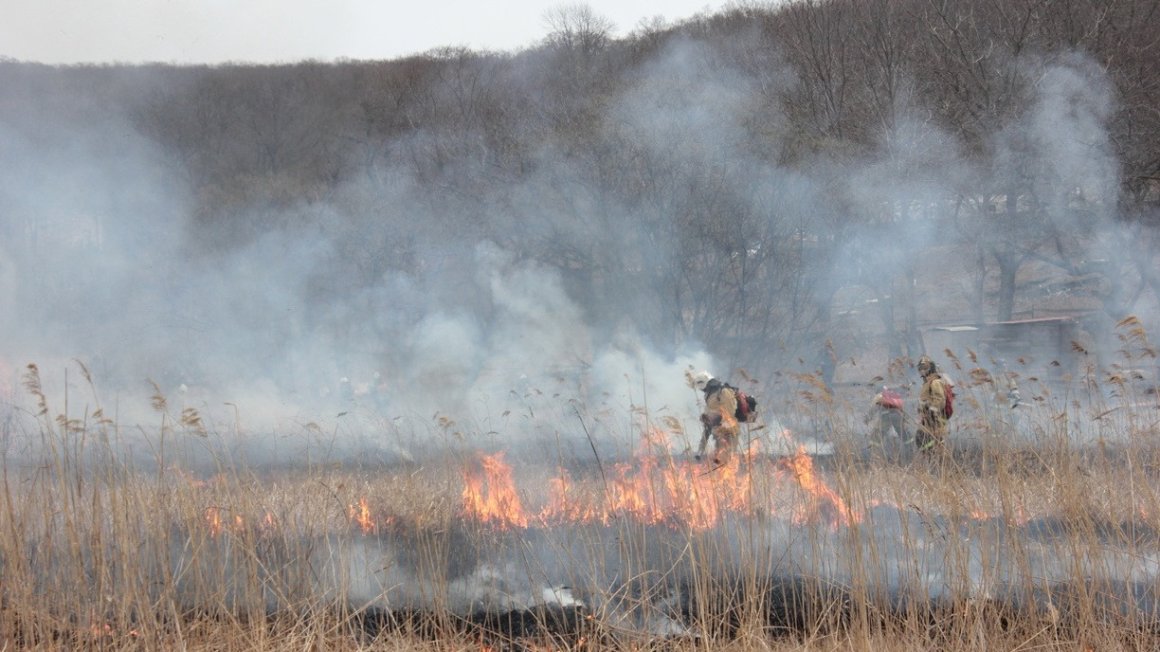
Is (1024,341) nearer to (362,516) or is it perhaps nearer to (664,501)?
(664,501)

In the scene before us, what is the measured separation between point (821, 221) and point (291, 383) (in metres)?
9.96

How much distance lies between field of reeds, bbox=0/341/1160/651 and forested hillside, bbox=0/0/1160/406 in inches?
399

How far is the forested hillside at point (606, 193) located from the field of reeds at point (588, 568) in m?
10.1

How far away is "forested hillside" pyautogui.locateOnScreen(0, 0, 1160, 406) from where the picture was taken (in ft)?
50.6

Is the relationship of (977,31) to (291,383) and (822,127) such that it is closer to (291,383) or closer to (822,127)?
(822,127)

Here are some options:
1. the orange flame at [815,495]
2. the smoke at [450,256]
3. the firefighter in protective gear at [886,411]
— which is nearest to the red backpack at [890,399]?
the firefighter in protective gear at [886,411]

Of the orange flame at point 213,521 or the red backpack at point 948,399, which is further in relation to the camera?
the red backpack at point 948,399

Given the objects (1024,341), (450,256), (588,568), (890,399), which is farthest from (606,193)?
(588,568)

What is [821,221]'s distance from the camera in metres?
16.9

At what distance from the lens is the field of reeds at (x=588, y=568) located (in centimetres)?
472

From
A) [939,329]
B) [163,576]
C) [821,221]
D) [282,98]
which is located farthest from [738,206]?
[163,576]

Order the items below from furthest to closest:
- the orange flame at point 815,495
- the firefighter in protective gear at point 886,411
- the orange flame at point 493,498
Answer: the firefighter in protective gear at point 886,411, the orange flame at point 493,498, the orange flame at point 815,495

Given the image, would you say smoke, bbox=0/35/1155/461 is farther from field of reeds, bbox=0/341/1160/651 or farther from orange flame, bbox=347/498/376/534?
field of reeds, bbox=0/341/1160/651

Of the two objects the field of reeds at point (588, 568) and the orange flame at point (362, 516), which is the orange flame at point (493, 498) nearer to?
the field of reeds at point (588, 568)
